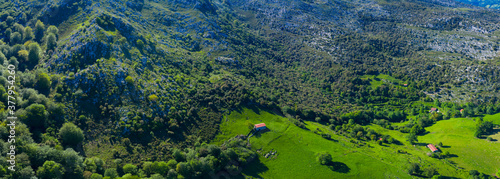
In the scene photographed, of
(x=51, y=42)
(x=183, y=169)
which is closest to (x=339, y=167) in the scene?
(x=183, y=169)

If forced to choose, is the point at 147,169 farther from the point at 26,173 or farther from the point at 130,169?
the point at 26,173

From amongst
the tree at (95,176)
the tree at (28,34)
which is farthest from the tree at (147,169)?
the tree at (28,34)

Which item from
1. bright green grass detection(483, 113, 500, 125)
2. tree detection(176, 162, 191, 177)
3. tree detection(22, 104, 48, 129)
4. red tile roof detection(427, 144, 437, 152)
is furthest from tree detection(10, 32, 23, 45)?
bright green grass detection(483, 113, 500, 125)

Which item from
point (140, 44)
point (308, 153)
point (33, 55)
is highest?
point (140, 44)

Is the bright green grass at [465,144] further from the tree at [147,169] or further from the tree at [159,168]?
the tree at [147,169]

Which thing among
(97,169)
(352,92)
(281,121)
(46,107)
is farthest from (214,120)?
(352,92)
